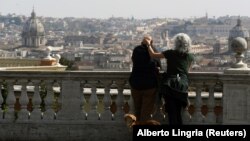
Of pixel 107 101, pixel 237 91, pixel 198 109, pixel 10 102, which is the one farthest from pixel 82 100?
pixel 237 91

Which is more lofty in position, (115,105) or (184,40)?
(184,40)

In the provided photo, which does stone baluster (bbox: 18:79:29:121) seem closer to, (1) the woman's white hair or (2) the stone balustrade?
(2) the stone balustrade

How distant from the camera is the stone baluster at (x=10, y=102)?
1059 cm

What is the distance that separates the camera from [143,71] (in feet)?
33.4

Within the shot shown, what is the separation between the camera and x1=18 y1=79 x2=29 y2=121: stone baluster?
34.7ft

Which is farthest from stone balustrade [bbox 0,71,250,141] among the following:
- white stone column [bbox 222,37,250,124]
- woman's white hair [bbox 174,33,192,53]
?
woman's white hair [bbox 174,33,192,53]

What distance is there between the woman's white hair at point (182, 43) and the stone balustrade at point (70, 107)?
597 millimetres

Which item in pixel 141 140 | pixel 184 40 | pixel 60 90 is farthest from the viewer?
pixel 60 90

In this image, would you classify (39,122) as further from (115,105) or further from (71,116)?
(115,105)

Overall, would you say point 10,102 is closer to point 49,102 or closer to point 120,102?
point 49,102

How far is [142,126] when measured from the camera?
7.29 metres

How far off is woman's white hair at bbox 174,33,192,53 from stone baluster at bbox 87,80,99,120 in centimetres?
140

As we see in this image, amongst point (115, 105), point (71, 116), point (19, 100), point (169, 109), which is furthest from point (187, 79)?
point (19, 100)

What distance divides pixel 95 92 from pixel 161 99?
38.8 inches
